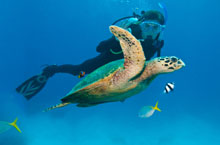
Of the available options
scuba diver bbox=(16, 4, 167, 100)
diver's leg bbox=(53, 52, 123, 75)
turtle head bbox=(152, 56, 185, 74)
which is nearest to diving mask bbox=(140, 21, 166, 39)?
scuba diver bbox=(16, 4, 167, 100)

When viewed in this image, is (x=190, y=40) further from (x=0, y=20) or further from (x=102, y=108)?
(x=0, y=20)

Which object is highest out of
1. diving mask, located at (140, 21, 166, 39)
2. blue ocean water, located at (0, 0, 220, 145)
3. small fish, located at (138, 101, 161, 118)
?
blue ocean water, located at (0, 0, 220, 145)

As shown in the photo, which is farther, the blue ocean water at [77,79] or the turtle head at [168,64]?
the blue ocean water at [77,79]

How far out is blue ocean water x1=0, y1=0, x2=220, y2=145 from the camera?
49.6 feet

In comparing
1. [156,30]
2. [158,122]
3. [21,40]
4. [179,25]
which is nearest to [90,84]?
Answer: [156,30]

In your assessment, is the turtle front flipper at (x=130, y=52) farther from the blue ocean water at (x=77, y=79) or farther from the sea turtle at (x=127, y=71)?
the blue ocean water at (x=77, y=79)

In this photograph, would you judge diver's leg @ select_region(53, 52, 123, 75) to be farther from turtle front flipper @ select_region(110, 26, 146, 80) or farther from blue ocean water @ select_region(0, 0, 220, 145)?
blue ocean water @ select_region(0, 0, 220, 145)

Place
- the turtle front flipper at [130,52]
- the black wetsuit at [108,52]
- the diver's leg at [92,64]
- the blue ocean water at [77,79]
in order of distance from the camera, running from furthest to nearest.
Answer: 1. the blue ocean water at [77,79]
2. the diver's leg at [92,64]
3. the black wetsuit at [108,52]
4. the turtle front flipper at [130,52]

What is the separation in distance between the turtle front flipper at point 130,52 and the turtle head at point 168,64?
0.76ft

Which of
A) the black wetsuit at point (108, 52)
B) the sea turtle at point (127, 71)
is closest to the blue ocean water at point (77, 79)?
the black wetsuit at point (108, 52)

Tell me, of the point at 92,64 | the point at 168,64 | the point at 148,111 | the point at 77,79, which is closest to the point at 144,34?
the point at 168,64

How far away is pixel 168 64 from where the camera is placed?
1.99 meters

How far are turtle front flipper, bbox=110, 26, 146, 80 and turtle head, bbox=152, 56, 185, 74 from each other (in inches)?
9.1

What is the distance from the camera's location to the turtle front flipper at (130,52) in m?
1.86
